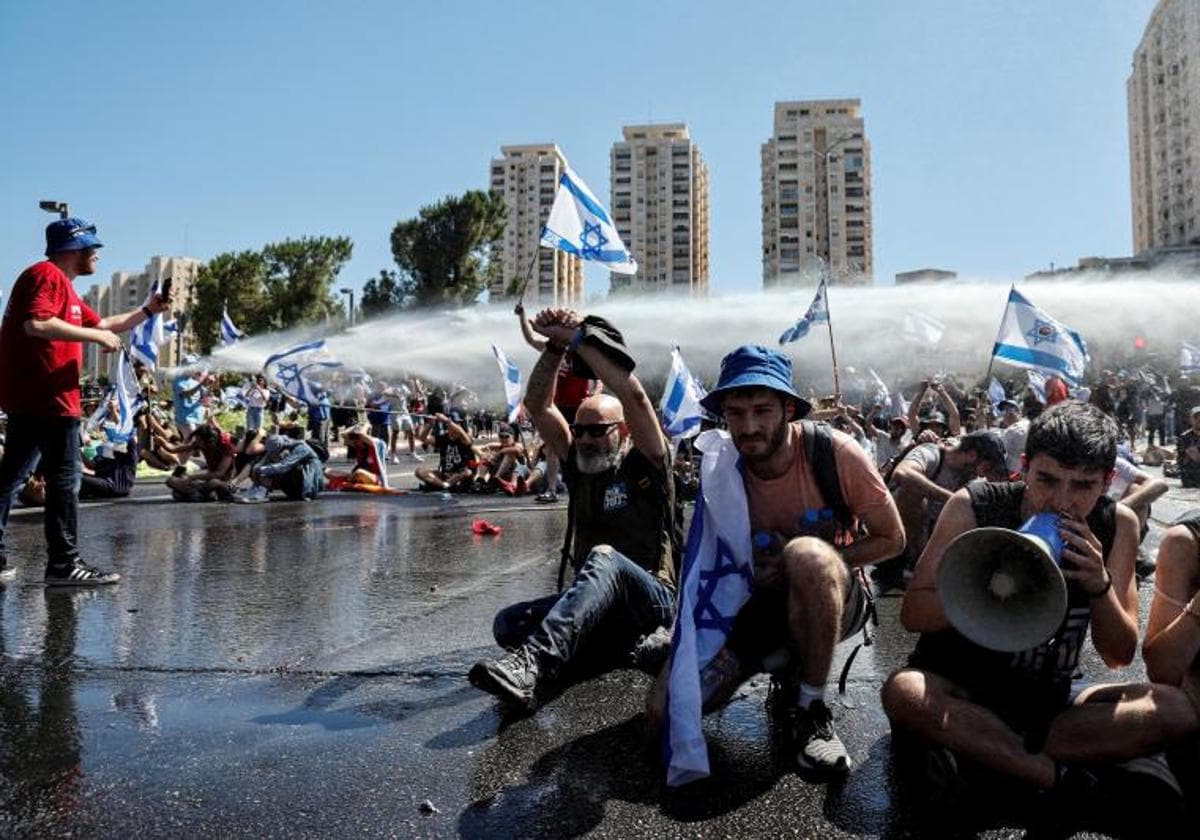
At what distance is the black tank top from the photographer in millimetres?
2559

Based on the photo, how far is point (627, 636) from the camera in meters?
3.76

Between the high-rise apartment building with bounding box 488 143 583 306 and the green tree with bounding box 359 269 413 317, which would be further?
the high-rise apartment building with bounding box 488 143 583 306

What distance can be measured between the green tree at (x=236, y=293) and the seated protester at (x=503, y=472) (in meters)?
57.9

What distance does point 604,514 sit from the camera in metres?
3.86

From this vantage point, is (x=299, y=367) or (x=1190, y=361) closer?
(x=299, y=367)

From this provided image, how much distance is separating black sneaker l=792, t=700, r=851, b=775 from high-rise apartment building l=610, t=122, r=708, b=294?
159 meters

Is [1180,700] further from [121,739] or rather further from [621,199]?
[621,199]

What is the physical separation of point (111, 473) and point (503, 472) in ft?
17.4

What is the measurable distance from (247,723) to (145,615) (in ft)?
6.91

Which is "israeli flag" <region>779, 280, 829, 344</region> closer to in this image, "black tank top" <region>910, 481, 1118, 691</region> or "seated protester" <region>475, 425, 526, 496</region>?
"seated protester" <region>475, 425, 526, 496</region>

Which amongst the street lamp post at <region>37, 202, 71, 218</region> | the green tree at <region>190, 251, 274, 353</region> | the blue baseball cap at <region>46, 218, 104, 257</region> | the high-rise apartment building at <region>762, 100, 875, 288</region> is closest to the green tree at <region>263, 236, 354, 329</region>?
the green tree at <region>190, 251, 274, 353</region>

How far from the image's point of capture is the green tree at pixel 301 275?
6819 centimetres

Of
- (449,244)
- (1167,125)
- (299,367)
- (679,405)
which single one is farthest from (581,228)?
(1167,125)

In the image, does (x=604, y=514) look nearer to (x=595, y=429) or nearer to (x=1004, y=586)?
(x=595, y=429)
